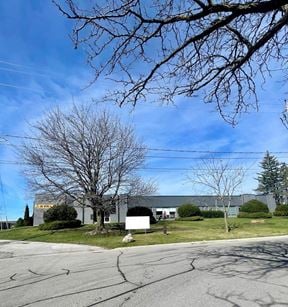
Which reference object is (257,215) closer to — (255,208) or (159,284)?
(255,208)

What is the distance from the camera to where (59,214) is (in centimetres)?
4619

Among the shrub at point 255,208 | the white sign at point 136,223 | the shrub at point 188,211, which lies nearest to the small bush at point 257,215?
the shrub at point 255,208

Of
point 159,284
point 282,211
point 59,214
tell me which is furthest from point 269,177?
point 159,284

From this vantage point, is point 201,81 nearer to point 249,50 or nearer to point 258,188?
point 249,50

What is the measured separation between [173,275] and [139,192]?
23.3 metres

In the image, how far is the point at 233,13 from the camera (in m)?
7.37

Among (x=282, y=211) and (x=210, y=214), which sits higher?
(x=210, y=214)

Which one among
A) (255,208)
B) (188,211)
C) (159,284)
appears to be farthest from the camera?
(255,208)

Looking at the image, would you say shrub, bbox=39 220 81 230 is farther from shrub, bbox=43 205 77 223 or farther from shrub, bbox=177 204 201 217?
→ shrub, bbox=177 204 201 217

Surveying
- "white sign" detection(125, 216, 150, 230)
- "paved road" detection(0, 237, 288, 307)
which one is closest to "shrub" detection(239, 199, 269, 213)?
"white sign" detection(125, 216, 150, 230)

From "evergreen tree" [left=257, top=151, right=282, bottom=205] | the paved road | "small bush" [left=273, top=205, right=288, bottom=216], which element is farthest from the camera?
"evergreen tree" [left=257, top=151, right=282, bottom=205]

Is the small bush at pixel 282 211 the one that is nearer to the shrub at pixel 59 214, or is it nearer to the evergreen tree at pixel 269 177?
the shrub at pixel 59 214

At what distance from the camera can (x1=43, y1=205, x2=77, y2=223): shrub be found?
45688 mm

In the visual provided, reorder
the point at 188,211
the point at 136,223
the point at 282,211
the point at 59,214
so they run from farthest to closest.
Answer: the point at 282,211
the point at 188,211
the point at 59,214
the point at 136,223
